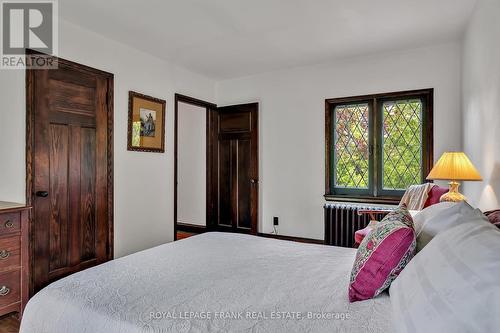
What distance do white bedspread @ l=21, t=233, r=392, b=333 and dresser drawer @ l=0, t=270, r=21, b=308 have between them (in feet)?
4.01

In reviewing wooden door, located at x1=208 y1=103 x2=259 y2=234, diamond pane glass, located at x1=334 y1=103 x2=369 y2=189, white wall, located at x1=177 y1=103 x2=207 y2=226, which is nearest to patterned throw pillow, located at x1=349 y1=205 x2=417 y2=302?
diamond pane glass, located at x1=334 y1=103 x2=369 y2=189

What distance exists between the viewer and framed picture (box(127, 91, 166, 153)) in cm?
350

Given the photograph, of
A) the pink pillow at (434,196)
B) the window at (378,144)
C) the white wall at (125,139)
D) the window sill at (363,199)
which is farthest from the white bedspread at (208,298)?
the window at (378,144)

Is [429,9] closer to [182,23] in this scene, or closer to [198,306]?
[182,23]

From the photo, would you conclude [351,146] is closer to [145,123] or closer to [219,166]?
[219,166]

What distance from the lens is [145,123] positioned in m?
3.67

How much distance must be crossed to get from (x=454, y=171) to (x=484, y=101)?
566 millimetres

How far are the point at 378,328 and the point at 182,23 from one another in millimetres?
2910

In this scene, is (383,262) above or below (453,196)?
below

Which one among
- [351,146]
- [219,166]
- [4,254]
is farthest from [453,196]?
[4,254]

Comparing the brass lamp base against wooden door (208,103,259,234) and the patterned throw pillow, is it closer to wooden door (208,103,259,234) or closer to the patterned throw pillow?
the patterned throw pillow

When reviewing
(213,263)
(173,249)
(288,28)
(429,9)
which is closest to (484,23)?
(429,9)

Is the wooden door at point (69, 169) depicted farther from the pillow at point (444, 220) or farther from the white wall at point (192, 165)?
the pillow at point (444, 220)

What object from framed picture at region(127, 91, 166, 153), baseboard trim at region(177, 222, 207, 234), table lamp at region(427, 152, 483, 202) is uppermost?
framed picture at region(127, 91, 166, 153)
